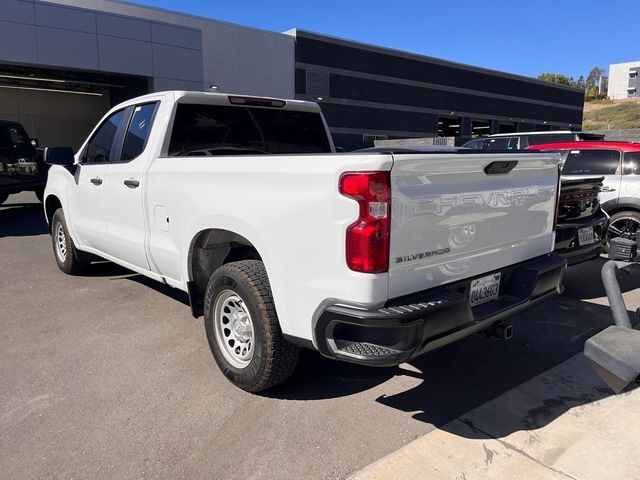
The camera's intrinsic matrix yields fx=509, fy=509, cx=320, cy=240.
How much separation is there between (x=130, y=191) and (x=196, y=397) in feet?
6.38

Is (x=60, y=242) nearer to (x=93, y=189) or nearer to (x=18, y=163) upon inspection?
(x=93, y=189)

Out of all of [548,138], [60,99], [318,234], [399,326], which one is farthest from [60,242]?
[60,99]

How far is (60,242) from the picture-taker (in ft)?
21.2

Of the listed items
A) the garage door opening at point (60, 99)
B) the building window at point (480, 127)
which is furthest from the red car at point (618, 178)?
the building window at point (480, 127)

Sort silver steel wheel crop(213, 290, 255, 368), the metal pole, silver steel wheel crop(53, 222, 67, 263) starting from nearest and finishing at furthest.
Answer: the metal pole → silver steel wheel crop(213, 290, 255, 368) → silver steel wheel crop(53, 222, 67, 263)

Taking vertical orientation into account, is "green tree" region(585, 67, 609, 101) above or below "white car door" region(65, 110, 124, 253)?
above

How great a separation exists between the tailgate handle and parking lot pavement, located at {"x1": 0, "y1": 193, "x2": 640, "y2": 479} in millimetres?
1523

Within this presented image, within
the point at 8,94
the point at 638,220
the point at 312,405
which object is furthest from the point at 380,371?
the point at 8,94

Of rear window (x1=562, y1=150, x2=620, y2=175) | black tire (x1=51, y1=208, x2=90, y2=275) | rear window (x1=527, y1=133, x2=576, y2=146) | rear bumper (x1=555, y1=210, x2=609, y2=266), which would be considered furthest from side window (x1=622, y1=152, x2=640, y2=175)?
rear window (x1=527, y1=133, x2=576, y2=146)

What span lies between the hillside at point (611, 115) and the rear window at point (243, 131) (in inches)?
2863

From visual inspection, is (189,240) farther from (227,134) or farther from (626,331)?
(626,331)

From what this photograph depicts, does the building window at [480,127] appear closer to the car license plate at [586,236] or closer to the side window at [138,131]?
the car license plate at [586,236]

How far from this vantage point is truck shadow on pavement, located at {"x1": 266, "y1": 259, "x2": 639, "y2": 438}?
3.28 meters

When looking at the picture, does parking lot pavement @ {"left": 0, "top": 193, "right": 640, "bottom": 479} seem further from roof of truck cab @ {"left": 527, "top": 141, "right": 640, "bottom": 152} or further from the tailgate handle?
roof of truck cab @ {"left": 527, "top": 141, "right": 640, "bottom": 152}
